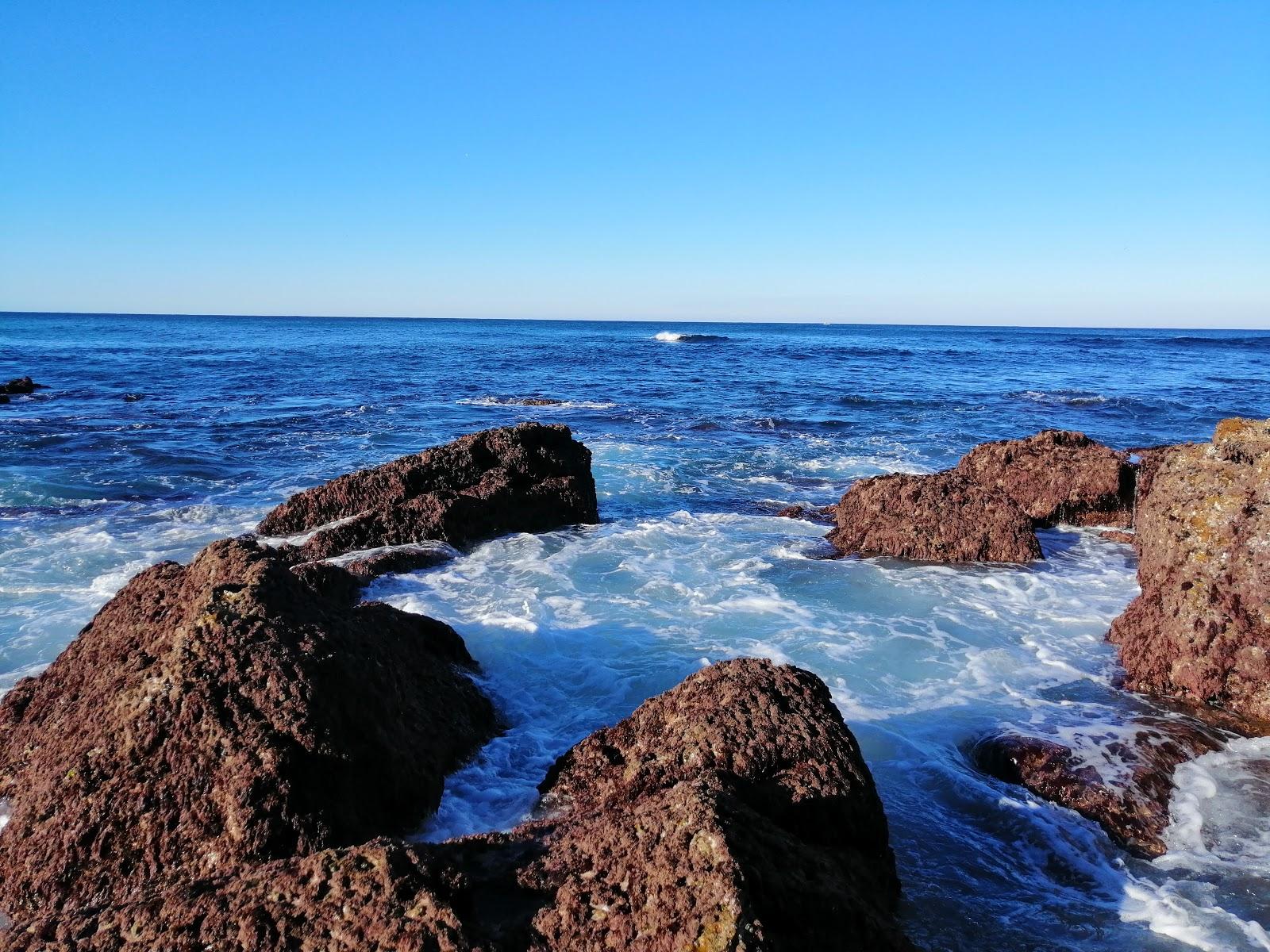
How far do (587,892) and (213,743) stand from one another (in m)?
1.76

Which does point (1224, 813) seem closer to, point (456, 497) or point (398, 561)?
point (398, 561)

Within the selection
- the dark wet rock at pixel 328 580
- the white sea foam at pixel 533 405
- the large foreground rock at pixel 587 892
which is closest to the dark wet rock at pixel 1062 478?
the dark wet rock at pixel 328 580

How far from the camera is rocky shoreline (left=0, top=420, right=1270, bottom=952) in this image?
2.16 metres

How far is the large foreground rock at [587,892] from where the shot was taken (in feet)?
6.80

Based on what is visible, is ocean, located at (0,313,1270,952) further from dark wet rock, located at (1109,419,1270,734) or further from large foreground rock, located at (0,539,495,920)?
large foreground rock, located at (0,539,495,920)

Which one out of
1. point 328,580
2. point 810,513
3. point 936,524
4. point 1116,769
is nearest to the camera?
point 1116,769

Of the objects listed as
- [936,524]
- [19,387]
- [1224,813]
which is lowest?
[1224,813]

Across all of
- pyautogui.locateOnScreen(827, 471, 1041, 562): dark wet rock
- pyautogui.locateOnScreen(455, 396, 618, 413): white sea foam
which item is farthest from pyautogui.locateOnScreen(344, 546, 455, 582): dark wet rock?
pyautogui.locateOnScreen(455, 396, 618, 413): white sea foam

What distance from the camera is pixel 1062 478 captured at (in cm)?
961

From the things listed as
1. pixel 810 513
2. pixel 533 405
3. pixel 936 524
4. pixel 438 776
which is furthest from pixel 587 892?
pixel 533 405

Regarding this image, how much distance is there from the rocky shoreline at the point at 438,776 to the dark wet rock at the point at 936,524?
2.01 m

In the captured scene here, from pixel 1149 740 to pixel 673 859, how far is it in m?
3.63

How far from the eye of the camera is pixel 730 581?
760 centimetres

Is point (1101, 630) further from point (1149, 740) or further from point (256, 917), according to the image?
point (256, 917)
